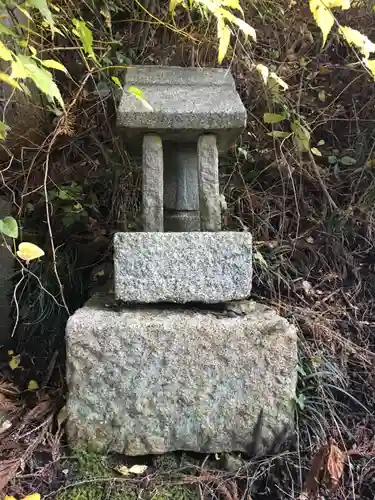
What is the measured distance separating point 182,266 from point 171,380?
30cm

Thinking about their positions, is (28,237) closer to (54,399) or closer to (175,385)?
(54,399)

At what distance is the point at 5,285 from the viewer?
1858 mm

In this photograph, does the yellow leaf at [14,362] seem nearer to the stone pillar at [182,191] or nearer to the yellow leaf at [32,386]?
the yellow leaf at [32,386]

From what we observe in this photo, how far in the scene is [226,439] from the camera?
4.07ft

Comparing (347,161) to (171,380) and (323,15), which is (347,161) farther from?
(171,380)

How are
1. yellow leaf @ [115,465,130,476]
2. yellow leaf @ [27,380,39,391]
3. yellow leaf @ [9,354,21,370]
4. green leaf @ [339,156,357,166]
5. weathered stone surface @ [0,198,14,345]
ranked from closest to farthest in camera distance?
yellow leaf @ [115,465,130,476], yellow leaf @ [27,380,39,391], yellow leaf @ [9,354,21,370], weathered stone surface @ [0,198,14,345], green leaf @ [339,156,357,166]

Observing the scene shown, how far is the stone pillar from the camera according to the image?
1514 millimetres

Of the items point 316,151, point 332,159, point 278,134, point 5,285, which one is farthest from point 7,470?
point 332,159

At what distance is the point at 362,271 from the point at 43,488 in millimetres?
1477

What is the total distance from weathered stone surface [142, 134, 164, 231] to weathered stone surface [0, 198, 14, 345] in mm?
779

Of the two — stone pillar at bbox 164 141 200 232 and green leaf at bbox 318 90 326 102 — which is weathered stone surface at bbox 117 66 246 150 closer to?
stone pillar at bbox 164 141 200 232

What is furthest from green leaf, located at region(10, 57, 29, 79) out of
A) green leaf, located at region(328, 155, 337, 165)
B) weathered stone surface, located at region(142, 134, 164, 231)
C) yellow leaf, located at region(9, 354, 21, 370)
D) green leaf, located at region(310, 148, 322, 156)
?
green leaf, located at region(328, 155, 337, 165)

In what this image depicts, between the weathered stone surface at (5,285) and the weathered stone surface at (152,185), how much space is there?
0.78 metres

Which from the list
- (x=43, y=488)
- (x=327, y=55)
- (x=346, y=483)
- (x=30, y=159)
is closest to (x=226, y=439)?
(x=346, y=483)
